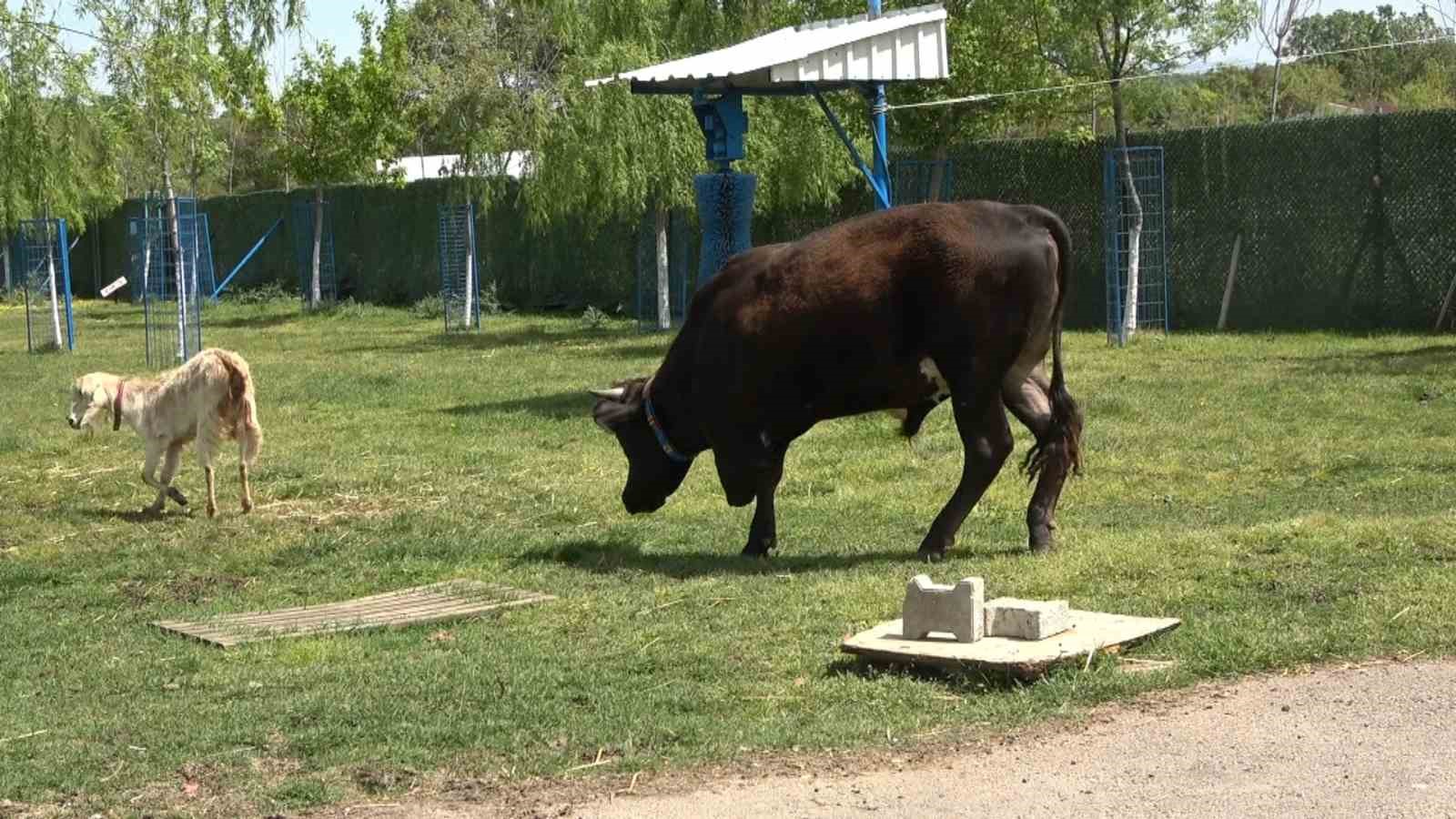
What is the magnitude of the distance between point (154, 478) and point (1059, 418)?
6669mm

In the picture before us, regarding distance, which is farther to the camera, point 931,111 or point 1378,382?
point 931,111

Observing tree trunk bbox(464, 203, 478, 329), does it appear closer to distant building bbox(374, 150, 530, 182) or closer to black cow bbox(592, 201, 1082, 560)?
distant building bbox(374, 150, 530, 182)

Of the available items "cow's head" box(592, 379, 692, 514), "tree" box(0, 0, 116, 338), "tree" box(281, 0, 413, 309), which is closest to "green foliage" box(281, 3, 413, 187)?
"tree" box(281, 0, 413, 309)

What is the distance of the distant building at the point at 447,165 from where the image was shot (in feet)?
110

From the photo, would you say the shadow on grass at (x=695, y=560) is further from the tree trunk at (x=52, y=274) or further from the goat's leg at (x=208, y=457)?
the tree trunk at (x=52, y=274)

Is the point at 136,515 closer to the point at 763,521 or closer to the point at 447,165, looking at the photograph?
the point at 763,521

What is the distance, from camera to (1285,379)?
17.4m

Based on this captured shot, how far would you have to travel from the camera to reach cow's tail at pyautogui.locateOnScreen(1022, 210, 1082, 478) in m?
10.1

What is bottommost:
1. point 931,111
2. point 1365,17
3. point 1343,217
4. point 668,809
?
point 668,809

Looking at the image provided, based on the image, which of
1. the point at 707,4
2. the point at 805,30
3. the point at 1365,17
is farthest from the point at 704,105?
the point at 1365,17

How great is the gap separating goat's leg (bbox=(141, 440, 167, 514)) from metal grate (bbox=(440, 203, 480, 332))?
1695 cm

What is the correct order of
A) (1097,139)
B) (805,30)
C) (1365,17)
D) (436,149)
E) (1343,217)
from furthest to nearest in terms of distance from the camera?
(1365,17)
(436,149)
(1097,139)
(1343,217)
(805,30)

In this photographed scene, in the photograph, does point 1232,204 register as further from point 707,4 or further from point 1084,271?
point 707,4

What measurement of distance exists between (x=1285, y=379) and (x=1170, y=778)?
12.2 meters
